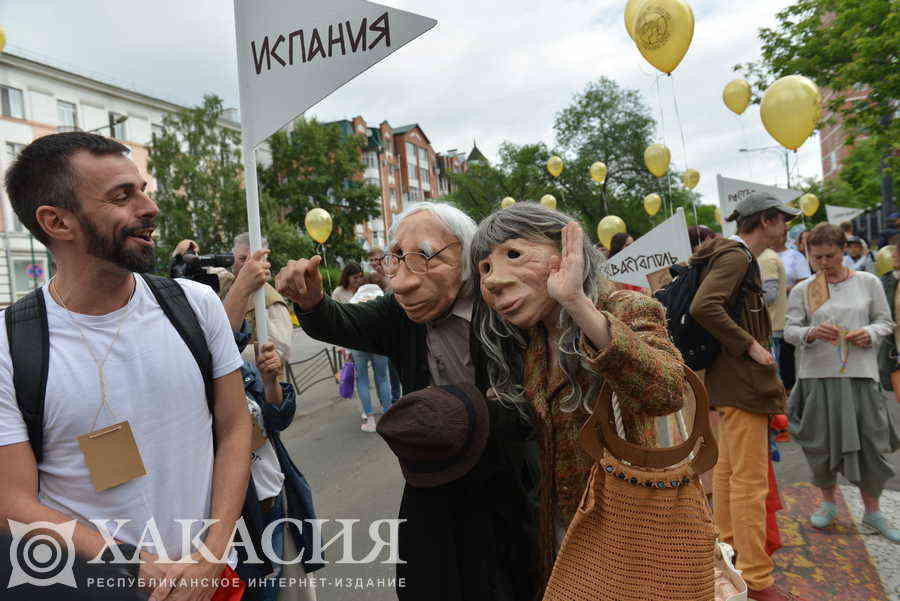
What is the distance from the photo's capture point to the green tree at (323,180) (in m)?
35.5

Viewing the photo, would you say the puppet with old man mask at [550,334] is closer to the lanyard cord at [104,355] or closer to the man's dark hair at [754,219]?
the lanyard cord at [104,355]

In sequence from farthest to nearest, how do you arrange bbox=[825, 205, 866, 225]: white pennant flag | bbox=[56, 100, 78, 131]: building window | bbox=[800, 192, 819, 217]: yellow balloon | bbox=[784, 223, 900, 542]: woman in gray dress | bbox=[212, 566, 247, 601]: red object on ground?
bbox=[56, 100, 78, 131]: building window, bbox=[800, 192, 819, 217]: yellow balloon, bbox=[825, 205, 866, 225]: white pennant flag, bbox=[784, 223, 900, 542]: woman in gray dress, bbox=[212, 566, 247, 601]: red object on ground

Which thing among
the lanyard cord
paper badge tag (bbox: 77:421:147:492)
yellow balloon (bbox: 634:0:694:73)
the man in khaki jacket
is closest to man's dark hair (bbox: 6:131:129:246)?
the lanyard cord

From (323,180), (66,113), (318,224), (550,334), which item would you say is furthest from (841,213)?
(66,113)

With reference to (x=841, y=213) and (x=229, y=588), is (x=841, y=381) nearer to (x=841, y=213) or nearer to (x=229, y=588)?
(x=229, y=588)

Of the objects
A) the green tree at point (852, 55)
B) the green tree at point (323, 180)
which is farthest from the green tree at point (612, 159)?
the green tree at point (852, 55)

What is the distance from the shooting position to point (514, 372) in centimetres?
165

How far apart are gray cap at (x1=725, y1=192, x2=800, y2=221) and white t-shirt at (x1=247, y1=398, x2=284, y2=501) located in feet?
8.80

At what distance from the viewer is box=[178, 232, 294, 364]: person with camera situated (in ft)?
6.94

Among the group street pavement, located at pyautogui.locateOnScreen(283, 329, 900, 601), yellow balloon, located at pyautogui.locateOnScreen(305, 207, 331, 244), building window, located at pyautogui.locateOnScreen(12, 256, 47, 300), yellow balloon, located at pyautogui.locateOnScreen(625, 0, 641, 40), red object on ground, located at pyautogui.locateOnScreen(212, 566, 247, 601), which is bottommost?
street pavement, located at pyautogui.locateOnScreen(283, 329, 900, 601)

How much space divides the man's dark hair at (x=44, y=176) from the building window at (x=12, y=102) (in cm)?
3354

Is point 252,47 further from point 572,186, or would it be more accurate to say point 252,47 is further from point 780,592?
point 572,186

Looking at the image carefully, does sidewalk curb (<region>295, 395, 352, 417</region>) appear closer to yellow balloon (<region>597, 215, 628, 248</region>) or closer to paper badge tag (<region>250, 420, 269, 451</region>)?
paper badge tag (<region>250, 420, 269, 451</region>)

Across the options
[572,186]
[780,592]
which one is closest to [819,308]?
[780,592]
